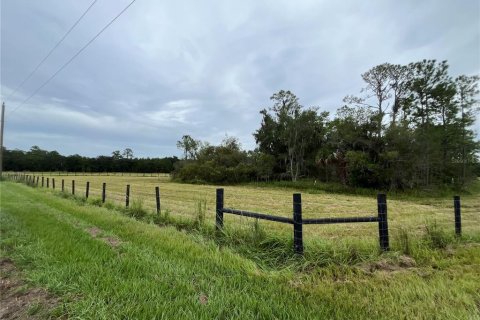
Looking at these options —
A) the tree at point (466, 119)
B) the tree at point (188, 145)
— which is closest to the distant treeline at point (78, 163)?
the tree at point (188, 145)

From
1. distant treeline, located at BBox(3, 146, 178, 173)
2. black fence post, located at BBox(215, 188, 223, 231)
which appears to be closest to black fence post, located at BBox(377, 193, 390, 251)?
black fence post, located at BBox(215, 188, 223, 231)

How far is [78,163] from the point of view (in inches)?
4203

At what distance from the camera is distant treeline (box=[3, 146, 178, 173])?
9662cm

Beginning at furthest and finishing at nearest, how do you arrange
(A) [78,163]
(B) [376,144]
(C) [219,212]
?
(A) [78,163] < (B) [376,144] < (C) [219,212]

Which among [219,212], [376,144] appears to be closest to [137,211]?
[219,212]

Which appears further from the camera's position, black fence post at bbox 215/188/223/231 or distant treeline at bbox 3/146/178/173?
distant treeline at bbox 3/146/178/173

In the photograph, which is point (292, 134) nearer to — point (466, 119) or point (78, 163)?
point (466, 119)

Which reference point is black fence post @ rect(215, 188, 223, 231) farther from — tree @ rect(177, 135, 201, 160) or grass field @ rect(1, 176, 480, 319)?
tree @ rect(177, 135, 201, 160)

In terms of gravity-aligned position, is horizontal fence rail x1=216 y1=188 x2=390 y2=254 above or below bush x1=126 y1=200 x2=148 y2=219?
above

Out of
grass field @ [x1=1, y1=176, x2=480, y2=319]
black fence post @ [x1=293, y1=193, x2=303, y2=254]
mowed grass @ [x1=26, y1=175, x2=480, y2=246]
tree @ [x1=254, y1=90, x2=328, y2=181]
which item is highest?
tree @ [x1=254, y1=90, x2=328, y2=181]

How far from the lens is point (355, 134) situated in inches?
1062

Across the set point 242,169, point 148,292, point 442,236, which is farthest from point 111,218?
point 242,169

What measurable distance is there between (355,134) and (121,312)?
26855mm

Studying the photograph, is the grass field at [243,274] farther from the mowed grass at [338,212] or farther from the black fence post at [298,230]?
the mowed grass at [338,212]
